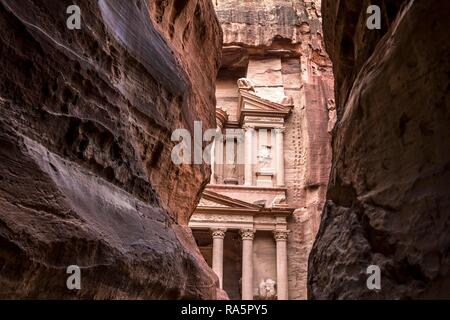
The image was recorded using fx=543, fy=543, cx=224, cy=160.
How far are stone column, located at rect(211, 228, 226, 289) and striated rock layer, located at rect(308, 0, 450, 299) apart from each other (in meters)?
20.5

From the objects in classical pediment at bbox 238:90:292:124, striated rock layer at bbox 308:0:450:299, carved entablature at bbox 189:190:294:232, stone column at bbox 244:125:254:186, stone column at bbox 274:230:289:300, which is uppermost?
classical pediment at bbox 238:90:292:124

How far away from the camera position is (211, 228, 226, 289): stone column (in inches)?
1003

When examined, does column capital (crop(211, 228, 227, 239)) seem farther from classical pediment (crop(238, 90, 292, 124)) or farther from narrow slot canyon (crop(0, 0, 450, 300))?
narrow slot canyon (crop(0, 0, 450, 300))

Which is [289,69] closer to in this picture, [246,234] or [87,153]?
[246,234]

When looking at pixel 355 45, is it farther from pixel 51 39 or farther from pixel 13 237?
pixel 13 237

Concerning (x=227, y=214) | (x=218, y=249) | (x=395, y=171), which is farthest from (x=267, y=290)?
(x=395, y=171)

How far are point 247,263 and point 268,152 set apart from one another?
6966mm

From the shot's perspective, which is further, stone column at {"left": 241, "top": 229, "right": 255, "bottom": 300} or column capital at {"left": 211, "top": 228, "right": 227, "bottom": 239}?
column capital at {"left": 211, "top": 228, "right": 227, "bottom": 239}

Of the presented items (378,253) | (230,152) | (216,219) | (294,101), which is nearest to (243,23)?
(294,101)

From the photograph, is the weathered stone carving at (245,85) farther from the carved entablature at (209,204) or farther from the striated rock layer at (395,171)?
the striated rock layer at (395,171)

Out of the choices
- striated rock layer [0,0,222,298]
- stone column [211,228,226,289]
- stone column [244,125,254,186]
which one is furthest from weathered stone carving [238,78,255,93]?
striated rock layer [0,0,222,298]

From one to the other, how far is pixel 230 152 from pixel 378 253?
89.2 feet

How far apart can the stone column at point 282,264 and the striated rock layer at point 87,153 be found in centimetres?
1862

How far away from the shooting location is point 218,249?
85.0ft
